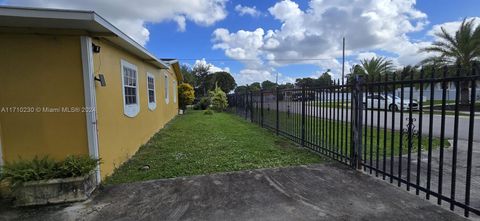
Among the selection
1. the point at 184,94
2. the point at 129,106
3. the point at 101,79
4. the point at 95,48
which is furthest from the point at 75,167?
the point at 184,94

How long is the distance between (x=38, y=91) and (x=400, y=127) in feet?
17.4

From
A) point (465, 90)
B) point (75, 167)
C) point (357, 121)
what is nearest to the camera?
point (75, 167)

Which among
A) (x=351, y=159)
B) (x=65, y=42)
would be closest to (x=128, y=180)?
(x=65, y=42)

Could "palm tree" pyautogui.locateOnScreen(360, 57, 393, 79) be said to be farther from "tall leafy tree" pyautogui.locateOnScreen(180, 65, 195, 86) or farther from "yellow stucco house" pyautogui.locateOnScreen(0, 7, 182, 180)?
"yellow stucco house" pyautogui.locateOnScreen(0, 7, 182, 180)

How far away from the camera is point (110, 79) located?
5359 mm

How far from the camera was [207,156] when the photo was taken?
6.35 metres

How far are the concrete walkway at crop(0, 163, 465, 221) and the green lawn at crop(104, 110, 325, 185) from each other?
555 millimetres

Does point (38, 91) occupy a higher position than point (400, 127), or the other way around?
point (38, 91)

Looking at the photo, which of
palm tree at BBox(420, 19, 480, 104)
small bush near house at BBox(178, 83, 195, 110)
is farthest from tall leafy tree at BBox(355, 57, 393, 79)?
small bush near house at BBox(178, 83, 195, 110)

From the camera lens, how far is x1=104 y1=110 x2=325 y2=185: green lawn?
17.1 ft

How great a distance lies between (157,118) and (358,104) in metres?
7.70

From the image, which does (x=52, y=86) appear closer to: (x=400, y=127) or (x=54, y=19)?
(x=54, y=19)

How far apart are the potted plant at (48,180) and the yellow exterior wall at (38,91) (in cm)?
42

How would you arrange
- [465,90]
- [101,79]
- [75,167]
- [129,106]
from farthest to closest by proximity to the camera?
[129,106] → [101,79] → [465,90] → [75,167]
